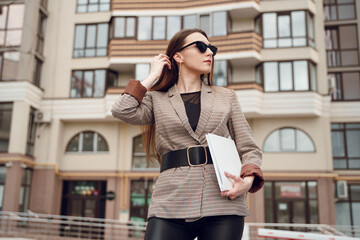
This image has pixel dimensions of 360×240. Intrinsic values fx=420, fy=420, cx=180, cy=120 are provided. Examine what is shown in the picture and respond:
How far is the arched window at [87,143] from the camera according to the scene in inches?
849

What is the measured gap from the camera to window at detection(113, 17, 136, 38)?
21438 mm

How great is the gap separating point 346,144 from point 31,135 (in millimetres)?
15796

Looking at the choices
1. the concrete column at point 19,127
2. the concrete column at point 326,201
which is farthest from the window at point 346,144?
the concrete column at point 19,127

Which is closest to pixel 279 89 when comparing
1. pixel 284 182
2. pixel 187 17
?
pixel 284 182

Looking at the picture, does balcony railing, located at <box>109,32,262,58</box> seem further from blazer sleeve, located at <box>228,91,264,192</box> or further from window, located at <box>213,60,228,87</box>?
blazer sleeve, located at <box>228,91,264,192</box>

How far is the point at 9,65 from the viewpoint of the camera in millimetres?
20484

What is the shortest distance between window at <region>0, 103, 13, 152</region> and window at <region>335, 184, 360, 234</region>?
16186 millimetres

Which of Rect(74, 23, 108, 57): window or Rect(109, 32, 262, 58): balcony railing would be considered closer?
Rect(109, 32, 262, 58): balcony railing

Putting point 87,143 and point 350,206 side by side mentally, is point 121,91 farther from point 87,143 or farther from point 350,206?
point 350,206

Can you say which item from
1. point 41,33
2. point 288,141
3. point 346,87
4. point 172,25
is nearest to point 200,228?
point 288,141

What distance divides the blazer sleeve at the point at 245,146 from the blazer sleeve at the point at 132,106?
1.69 ft

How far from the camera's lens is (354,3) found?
23.4m

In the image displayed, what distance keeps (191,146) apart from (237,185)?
329mm

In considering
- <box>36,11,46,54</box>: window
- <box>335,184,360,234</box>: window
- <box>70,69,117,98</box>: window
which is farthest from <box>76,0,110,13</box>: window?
<box>335,184,360,234</box>: window
